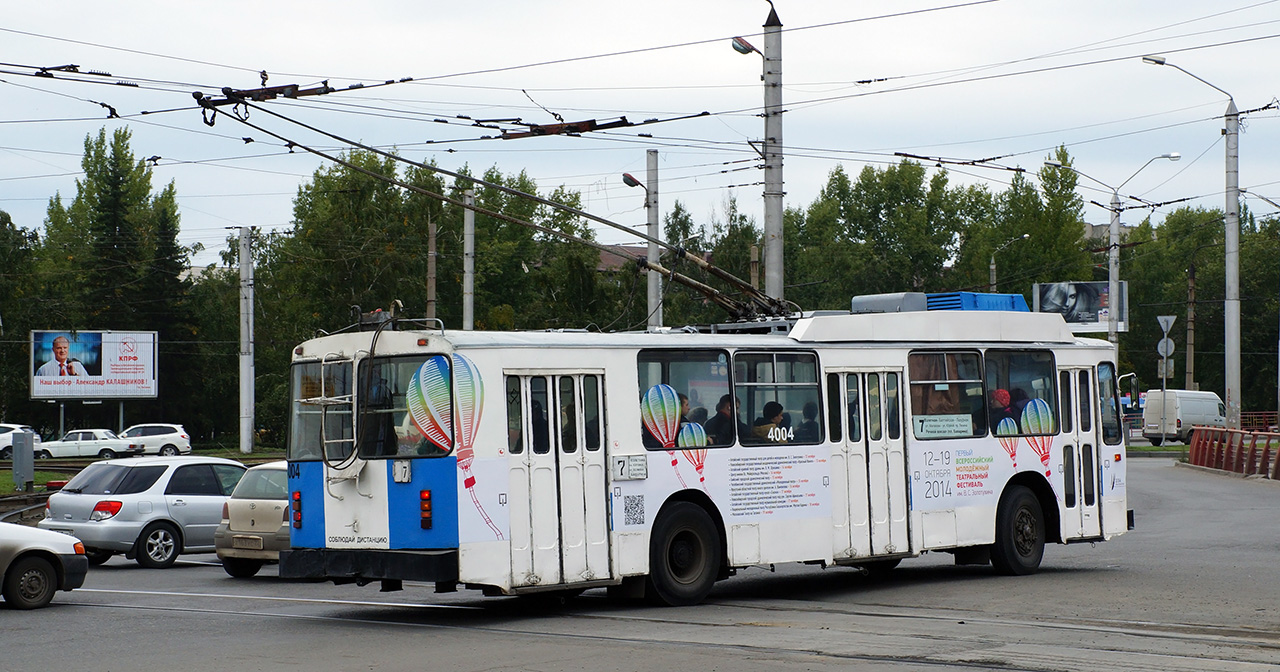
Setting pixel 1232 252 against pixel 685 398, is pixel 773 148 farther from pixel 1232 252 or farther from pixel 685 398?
pixel 1232 252

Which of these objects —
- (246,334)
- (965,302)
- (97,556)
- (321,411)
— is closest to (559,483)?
(321,411)

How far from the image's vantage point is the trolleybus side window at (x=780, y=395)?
47.0 ft

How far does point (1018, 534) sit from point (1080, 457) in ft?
4.44

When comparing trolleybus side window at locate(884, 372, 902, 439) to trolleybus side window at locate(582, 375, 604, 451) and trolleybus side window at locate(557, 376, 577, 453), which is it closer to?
trolleybus side window at locate(582, 375, 604, 451)

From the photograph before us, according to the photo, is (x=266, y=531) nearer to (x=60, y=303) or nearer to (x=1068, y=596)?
(x=1068, y=596)

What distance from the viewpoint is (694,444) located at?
13.8m

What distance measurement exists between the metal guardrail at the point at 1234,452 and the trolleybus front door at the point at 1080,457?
18.8 metres

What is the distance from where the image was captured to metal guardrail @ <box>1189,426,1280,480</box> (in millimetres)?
35812

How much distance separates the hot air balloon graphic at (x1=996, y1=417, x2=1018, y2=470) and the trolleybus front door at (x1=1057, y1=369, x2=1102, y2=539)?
85 centimetres

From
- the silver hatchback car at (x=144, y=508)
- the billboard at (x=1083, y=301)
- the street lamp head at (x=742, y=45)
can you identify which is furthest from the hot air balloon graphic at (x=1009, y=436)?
the billboard at (x=1083, y=301)

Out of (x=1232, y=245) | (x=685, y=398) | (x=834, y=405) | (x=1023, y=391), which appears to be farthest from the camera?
(x=1232, y=245)

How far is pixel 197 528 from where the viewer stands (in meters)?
19.8

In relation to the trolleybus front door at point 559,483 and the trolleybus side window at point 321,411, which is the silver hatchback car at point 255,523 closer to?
the trolleybus side window at point 321,411

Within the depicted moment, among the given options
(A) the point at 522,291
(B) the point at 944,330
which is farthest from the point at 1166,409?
(B) the point at 944,330
